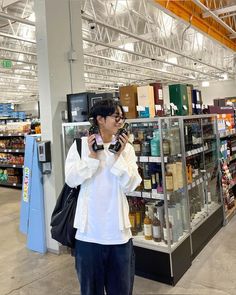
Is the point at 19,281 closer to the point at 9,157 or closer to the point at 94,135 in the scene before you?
the point at 94,135

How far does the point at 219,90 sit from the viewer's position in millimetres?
19078

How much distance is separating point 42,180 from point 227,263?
2.36 meters

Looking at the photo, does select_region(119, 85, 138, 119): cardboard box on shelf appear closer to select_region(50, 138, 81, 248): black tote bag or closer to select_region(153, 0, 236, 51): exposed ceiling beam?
select_region(50, 138, 81, 248): black tote bag

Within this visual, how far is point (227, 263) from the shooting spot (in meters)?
3.16

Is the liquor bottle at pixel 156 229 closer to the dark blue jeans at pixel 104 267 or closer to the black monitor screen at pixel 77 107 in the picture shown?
the dark blue jeans at pixel 104 267

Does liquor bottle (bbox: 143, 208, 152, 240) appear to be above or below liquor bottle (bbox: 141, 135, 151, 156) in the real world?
below

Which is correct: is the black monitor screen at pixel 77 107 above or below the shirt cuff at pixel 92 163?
above

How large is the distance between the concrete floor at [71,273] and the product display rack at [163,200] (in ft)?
0.39

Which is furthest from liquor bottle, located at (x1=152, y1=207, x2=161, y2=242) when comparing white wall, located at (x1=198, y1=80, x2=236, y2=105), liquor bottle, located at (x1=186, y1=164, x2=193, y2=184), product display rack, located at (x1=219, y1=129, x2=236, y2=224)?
white wall, located at (x1=198, y1=80, x2=236, y2=105)

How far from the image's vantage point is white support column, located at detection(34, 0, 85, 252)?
354 cm

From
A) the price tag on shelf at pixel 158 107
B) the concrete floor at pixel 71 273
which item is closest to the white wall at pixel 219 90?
the concrete floor at pixel 71 273

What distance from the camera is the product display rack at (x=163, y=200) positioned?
2848 mm

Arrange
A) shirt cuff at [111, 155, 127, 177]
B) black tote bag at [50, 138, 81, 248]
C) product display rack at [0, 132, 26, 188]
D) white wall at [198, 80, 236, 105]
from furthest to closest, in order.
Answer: white wall at [198, 80, 236, 105] < product display rack at [0, 132, 26, 188] < black tote bag at [50, 138, 81, 248] < shirt cuff at [111, 155, 127, 177]

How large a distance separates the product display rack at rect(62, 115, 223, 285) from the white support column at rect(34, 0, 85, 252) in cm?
22
